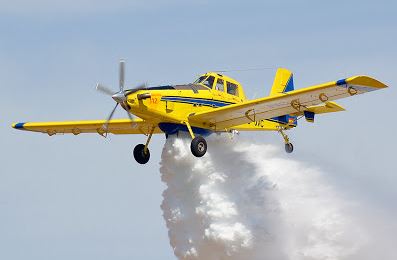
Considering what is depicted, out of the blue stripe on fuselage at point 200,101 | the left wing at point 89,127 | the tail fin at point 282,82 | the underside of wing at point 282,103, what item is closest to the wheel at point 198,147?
the underside of wing at point 282,103

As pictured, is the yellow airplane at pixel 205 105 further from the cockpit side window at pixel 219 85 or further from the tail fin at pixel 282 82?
the tail fin at pixel 282 82

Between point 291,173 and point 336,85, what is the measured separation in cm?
743

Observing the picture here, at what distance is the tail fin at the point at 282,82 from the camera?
190 feet

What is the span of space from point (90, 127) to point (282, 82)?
959cm

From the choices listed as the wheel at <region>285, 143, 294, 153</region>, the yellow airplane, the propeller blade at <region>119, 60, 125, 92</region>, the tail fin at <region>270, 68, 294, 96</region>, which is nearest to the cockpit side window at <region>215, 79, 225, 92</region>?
the yellow airplane

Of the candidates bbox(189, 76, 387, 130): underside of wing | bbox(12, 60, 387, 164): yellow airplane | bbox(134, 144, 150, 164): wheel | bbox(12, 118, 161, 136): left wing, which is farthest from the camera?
bbox(12, 118, 161, 136): left wing

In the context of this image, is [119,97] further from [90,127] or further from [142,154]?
[90,127]

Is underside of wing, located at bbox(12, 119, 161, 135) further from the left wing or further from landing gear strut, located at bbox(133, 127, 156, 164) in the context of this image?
landing gear strut, located at bbox(133, 127, 156, 164)

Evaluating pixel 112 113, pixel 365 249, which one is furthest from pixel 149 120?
pixel 365 249

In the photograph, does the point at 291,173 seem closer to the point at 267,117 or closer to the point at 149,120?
the point at 267,117

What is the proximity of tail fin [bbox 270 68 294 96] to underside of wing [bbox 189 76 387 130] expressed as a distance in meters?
7.95

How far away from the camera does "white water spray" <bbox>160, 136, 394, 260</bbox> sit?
5062cm

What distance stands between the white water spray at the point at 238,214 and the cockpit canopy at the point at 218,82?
2.25m

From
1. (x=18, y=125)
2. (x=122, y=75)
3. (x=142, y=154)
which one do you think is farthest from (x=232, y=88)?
(x=18, y=125)
